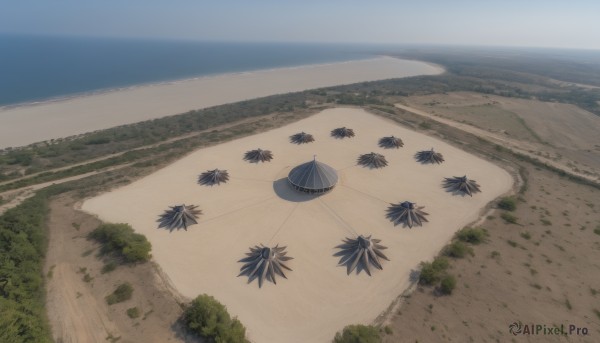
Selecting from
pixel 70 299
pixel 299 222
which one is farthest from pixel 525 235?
pixel 70 299

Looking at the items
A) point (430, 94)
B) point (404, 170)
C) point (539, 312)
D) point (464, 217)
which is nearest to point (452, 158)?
→ point (404, 170)

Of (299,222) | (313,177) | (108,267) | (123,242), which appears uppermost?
(313,177)

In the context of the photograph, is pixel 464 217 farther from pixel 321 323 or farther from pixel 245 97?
pixel 245 97

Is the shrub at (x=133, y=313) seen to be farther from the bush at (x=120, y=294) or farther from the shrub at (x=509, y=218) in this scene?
the shrub at (x=509, y=218)

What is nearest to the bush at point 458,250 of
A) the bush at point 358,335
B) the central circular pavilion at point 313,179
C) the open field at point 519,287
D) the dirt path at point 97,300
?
the open field at point 519,287

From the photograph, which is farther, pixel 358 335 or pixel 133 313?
pixel 133 313

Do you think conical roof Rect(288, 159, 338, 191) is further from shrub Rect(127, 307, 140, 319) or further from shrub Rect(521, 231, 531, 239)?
shrub Rect(127, 307, 140, 319)

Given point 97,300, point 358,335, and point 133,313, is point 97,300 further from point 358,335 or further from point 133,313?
point 358,335
